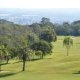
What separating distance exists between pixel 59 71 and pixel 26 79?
11816mm

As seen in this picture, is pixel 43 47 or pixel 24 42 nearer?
pixel 43 47

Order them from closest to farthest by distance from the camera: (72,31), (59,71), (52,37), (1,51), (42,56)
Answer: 1. (59,71)
2. (1,51)
3. (42,56)
4. (52,37)
5. (72,31)

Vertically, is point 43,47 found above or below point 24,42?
below

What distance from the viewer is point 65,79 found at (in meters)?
49.8

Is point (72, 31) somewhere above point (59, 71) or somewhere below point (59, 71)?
above

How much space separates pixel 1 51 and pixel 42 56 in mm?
25306

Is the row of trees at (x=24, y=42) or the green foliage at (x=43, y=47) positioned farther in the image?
the green foliage at (x=43, y=47)

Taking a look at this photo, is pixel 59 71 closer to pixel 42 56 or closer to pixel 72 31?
pixel 42 56

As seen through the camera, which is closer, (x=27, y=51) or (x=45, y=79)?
(x=45, y=79)

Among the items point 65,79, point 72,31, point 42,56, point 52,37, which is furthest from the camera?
point 72,31

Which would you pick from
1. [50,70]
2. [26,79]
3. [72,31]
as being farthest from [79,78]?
[72,31]

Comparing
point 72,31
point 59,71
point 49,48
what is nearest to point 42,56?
point 49,48

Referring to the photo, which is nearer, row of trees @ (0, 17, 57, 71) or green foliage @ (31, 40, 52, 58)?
row of trees @ (0, 17, 57, 71)

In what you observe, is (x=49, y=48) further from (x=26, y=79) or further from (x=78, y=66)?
(x=26, y=79)
